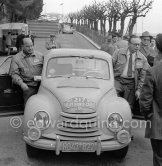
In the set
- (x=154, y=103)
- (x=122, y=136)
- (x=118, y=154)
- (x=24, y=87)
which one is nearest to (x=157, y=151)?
(x=154, y=103)

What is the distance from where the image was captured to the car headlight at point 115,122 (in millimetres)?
5465

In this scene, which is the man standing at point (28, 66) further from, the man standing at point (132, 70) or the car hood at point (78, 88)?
the man standing at point (132, 70)

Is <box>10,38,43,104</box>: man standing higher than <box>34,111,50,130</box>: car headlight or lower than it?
higher

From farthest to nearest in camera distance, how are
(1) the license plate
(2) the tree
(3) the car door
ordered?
(2) the tree
(3) the car door
(1) the license plate

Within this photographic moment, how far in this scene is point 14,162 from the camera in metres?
5.71

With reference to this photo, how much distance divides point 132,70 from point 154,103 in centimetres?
267

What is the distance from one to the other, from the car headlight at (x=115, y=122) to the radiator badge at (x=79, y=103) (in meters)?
0.30

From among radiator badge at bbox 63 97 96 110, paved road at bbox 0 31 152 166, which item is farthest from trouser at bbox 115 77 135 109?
radiator badge at bbox 63 97 96 110

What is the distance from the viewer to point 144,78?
5.71 meters

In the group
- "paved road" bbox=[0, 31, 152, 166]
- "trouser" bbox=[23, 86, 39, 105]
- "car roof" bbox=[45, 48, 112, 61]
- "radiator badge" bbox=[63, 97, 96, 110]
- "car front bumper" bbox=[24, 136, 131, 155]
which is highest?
"car roof" bbox=[45, 48, 112, 61]

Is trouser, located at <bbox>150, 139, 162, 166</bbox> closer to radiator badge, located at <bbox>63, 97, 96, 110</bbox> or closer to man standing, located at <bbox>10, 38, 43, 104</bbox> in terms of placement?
radiator badge, located at <bbox>63, 97, 96, 110</bbox>

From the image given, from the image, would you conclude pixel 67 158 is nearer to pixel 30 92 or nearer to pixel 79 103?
pixel 79 103

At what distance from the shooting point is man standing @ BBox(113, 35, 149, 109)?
22.4 feet

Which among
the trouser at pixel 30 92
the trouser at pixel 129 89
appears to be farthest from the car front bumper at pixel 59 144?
the trouser at pixel 129 89
